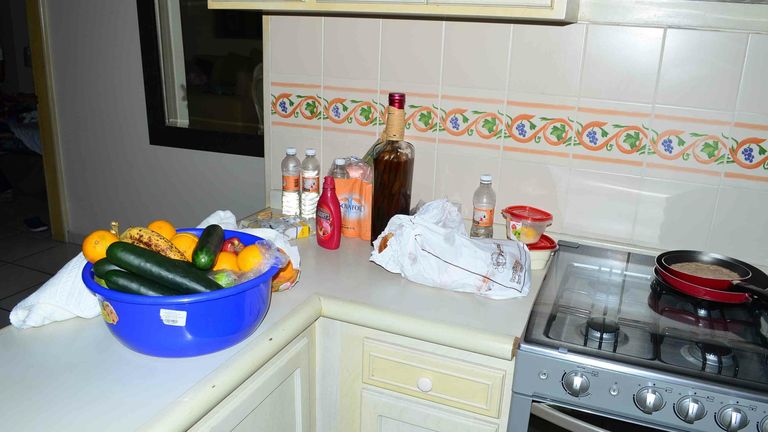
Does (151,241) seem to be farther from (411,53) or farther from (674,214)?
(674,214)

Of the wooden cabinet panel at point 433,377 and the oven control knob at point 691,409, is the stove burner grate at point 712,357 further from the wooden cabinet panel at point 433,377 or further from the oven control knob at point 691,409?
the wooden cabinet panel at point 433,377

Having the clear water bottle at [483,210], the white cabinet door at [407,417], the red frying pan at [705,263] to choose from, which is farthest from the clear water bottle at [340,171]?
the red frying pan at [705,263]

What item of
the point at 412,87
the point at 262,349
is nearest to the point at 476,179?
the point at 412,87

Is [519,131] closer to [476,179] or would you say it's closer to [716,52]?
[476,179]

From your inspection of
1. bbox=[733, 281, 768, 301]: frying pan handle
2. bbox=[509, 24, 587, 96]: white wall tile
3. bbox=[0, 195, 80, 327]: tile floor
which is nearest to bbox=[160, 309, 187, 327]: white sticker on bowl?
bbox=[509, 24, 587, 96]: white wall tile

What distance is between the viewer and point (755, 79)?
50.2 inches

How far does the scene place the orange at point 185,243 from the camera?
1086 mm

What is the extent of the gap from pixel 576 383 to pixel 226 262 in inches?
25.8

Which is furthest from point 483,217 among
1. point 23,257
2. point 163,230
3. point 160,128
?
point 23,257

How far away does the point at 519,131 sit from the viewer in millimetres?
1477

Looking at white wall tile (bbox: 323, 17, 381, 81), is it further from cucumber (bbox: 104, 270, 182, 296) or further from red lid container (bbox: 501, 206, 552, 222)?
cucumber (bbox: 104, 270, 182, 296)

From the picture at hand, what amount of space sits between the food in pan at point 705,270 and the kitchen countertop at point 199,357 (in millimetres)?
313

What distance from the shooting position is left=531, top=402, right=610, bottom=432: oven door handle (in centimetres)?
103

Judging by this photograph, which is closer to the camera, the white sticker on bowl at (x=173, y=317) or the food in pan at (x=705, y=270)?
the white sticker on bowl at (x=173, y=317)
